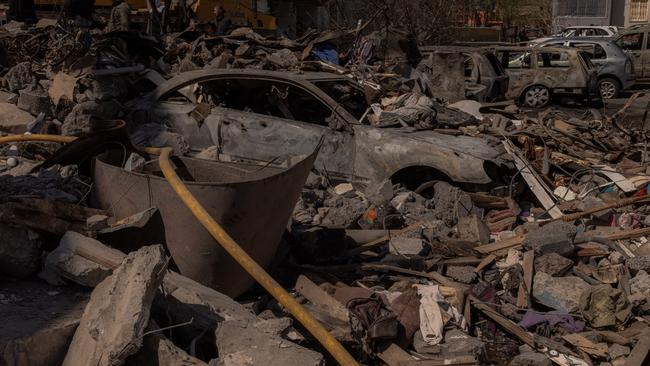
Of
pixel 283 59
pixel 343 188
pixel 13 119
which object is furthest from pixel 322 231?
pixel 283 59

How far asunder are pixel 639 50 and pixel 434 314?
21985 millimetres

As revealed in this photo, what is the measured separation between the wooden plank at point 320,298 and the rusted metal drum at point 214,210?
36 cm

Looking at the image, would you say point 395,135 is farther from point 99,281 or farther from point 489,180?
point 99,281

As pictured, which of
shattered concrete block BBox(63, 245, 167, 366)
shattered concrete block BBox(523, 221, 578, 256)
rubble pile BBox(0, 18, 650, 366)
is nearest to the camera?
shattered concrete block BBox(63, 245, 167, 366)

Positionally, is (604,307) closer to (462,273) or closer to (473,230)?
(462,273)

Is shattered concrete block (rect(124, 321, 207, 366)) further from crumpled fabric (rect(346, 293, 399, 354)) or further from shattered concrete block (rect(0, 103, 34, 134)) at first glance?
shattered concrete block (rect(0, 103, 34, 134))

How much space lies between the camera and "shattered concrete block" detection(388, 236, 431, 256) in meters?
6.97

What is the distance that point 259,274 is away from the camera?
14.5 feet

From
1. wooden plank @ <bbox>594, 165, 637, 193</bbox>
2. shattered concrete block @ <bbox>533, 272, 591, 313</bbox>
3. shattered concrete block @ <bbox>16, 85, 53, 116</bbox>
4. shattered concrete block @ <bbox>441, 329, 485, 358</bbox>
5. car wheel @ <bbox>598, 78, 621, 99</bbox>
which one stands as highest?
shattered concrete block @ <bbox>16, 85, 53, 116</bbox>

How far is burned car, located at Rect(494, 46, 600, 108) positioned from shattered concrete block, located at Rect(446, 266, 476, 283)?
12.8 meters

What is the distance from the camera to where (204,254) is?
5.21 m

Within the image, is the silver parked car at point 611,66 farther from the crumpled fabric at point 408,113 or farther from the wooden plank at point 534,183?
the wooden plank at point 534,183

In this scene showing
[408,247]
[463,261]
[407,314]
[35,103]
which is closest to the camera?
[407,314]

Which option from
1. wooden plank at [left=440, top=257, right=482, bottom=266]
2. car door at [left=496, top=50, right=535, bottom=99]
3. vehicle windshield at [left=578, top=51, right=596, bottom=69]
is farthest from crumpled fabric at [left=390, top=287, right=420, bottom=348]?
vehicle windshield at [left=578, top=51, right=596, bottom=69]
